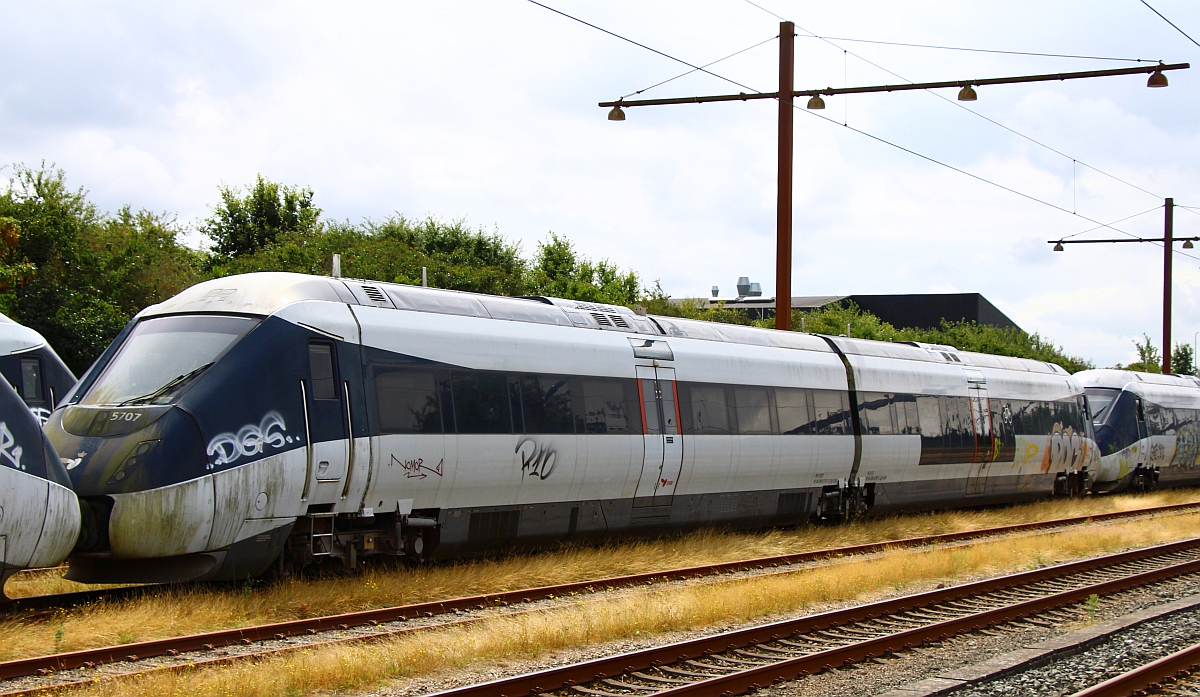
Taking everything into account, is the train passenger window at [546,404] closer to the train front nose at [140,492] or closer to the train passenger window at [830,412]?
the train front nose at [140,492]

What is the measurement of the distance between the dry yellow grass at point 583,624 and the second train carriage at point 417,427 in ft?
7.25

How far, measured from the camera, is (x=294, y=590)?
37.5ft

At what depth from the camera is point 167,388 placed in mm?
11273

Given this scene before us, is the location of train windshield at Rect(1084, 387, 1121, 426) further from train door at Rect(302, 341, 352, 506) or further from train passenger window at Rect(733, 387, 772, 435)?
train door at Rect(302, 341, 352, 506)

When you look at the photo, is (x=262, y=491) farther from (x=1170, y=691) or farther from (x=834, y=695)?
(x=1170, y=691)

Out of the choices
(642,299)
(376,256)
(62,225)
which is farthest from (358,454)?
(642,299)

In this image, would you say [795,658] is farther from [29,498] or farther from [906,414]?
[906,414]

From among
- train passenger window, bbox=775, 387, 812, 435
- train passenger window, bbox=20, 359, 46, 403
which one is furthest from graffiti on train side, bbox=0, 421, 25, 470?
train passenger window, bbox=775, 387, 812, 435

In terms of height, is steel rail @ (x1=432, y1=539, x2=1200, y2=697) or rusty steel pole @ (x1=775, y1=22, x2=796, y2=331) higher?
rusty steel pole @ (x1=775, y1=22, x2=796, y2=331)

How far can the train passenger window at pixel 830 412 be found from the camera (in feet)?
63.3

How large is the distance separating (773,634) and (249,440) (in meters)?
5.29

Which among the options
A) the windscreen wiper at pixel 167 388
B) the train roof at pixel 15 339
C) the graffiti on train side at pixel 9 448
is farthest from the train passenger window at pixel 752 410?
the train roof at pixel 15 339

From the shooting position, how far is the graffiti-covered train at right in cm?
3053

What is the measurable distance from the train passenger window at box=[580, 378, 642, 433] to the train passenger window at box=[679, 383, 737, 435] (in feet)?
3.52
